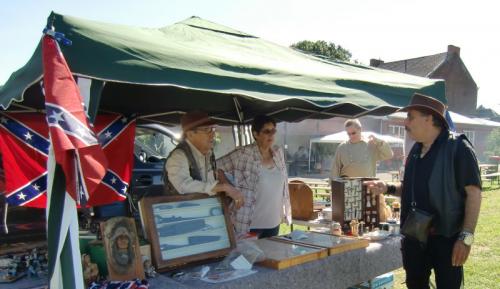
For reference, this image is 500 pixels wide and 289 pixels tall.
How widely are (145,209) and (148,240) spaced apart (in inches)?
6.2

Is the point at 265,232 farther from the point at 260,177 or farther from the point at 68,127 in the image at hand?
the point at 68,127

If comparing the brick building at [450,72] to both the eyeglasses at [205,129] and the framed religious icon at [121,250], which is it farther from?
the framed religious icon at [121,250]

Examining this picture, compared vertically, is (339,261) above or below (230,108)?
below

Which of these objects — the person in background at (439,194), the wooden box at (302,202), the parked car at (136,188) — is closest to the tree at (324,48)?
the parked car at (136,188)

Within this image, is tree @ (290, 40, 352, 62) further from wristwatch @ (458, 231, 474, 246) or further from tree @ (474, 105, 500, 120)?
wristwatch @ (458, 231, 474, 246)

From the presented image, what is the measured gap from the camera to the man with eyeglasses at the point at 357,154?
184 inches

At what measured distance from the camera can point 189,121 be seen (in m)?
2.58

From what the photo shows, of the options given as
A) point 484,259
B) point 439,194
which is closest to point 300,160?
point 484,259

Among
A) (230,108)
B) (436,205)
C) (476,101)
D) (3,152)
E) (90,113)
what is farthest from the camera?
(476,101)

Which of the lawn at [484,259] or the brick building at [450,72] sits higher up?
the brick building at [450,72]

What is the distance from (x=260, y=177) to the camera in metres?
3.26

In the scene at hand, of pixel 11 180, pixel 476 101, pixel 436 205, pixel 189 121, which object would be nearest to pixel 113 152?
pixel 11 180

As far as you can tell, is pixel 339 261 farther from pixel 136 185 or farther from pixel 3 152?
pixel 136 185

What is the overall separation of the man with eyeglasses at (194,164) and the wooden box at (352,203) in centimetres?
104
